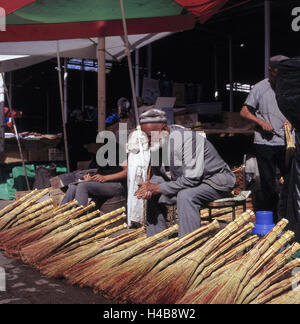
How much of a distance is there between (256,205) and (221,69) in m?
10.3

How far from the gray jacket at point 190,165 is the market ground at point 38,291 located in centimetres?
119

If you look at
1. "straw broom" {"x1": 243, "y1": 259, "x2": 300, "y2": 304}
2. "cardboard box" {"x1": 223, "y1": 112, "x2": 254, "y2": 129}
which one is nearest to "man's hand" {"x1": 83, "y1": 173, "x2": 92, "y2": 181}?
"straw broom" {"x1": 243, "y1": 259, "x2": 300, "y2": 304}

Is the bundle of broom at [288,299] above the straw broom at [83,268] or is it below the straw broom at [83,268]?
above

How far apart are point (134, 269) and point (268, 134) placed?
8.56 feet

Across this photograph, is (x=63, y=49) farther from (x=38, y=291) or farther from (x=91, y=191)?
(x=38, y=291)

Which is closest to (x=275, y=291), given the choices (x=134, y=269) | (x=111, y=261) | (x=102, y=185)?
(x=134, y=269)

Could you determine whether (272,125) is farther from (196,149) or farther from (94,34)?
(94,34)

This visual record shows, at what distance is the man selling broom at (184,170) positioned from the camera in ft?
11.9

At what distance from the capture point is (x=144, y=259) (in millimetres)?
2895

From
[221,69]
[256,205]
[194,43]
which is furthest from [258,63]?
[256,205]

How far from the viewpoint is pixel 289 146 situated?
164 inches

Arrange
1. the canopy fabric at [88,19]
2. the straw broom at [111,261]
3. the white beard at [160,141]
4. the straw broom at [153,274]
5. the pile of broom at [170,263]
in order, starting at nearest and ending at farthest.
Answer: the pile of broom at [170,263] < the straw broom at [153,274] < the straw broom at [111,261] < the white beard at [160,141] < the canopy fabric at [88,19]

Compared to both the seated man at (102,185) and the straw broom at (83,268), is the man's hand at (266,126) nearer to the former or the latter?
the seated man at (102,185)

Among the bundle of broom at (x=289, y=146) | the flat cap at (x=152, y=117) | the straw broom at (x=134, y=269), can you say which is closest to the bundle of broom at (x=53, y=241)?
the straw broom at (x=134, y=269)
